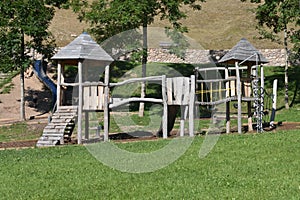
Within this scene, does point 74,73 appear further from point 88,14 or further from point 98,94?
point 98,94

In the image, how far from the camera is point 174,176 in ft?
35.5

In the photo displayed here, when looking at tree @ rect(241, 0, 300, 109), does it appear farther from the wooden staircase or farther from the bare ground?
the wooden staircase

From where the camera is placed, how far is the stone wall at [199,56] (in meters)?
40.3

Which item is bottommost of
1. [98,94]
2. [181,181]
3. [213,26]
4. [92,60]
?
[181,181]

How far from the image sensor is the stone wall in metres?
40.3

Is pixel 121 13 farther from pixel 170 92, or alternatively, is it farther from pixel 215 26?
pixel 215 26

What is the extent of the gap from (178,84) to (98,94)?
292cm

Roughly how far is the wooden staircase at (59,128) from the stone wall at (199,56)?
2165 centimetres

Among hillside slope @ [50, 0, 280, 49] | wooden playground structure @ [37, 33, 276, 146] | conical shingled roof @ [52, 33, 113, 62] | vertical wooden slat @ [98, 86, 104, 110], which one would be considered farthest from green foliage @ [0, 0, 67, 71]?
hillside slope @ [50, 0, 280, 49]

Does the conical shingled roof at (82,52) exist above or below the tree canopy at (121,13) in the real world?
below

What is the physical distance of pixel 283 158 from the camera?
12453 millimetres

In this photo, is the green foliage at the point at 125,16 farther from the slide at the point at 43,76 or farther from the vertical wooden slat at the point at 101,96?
the vertical wooden slat at the point at 101,96

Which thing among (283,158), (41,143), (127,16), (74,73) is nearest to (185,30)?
(127,16)

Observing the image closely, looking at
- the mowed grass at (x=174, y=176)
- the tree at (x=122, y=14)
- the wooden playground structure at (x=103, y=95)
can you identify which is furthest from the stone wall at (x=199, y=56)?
the mowed grass at (x=174, y=176)
